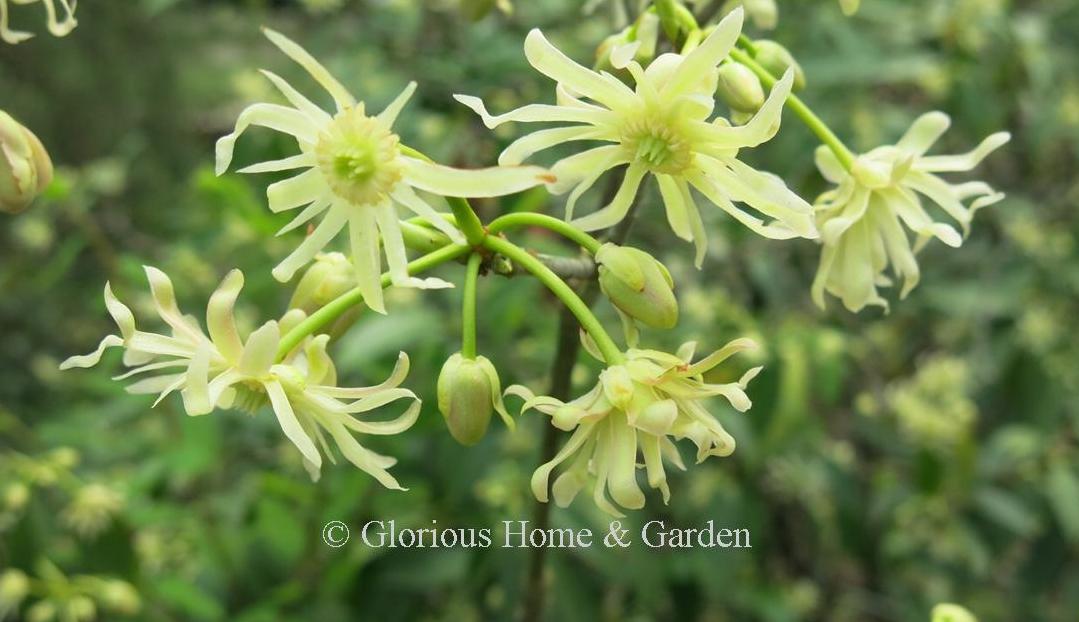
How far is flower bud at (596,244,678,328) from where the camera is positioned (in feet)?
2.29

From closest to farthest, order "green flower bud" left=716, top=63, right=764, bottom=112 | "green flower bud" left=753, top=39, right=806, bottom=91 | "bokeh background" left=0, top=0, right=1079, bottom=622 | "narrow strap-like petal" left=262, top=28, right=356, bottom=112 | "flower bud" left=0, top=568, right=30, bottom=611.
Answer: "narrow strap-like petal" left=262, top=28, right=356, bottom=112
"green flower bud" left=716, top=63, right=764, bottom=112
"green flower bud" left=753, top=39, right=806, bottom=91
"flower bud" left=0, top=568, right=30, bottom=611
"bokeh background" left=0, top=0, right=1079, bottom=622

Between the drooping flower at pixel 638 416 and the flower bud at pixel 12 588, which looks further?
the flower bud at pixel 12 588

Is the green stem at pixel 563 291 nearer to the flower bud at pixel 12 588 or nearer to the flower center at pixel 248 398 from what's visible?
the flower center at pixel 248 398

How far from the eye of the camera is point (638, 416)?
2.22ft

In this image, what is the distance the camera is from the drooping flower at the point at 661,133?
66cm

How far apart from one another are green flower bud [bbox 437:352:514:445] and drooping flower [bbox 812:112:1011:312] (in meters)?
0.29

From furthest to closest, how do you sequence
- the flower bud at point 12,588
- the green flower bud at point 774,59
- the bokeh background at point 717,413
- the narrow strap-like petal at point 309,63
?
the bokeh background at point 717,413 → the flower bud at point 12,588 → the green flower bud at point 774,59 → the narrow strap-like petal at point 309,63

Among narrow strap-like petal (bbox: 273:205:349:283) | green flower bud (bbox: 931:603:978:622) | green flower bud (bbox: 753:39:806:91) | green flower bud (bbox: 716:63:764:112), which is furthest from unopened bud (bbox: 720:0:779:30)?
green flower bud (bbox: 931:603:978:622)

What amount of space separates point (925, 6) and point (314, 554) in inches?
66.5

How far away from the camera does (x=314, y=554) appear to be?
1.53 m

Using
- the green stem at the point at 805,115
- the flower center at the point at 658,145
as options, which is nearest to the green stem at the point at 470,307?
the flower center at the point at 658,145

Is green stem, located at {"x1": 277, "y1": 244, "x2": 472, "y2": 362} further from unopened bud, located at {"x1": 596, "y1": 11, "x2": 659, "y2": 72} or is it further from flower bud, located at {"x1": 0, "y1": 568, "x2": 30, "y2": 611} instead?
flower bud, located at {"x1": 0, "y1": 568, "x2": 30, "y2": 611}

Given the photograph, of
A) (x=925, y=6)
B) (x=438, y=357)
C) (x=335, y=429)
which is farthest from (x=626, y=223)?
(x=925, y=6)

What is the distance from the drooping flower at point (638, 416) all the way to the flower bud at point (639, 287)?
26 mm
